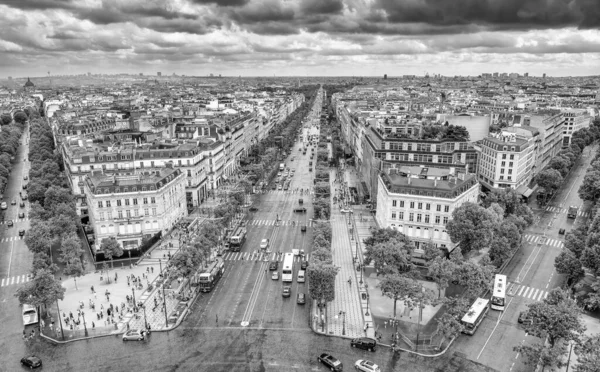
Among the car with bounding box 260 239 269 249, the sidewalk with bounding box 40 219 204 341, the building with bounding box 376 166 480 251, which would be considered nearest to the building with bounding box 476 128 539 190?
the building with bounding box 376 166 480 251

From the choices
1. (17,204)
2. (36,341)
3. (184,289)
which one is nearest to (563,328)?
(184,289)

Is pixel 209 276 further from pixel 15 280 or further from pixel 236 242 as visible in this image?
pixel 15 280

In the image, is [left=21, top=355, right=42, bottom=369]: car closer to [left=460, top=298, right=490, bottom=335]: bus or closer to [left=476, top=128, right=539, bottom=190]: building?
[left=460, top=298, right=490, bottom=335]: bus

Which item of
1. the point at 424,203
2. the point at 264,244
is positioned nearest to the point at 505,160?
the point at 424,203

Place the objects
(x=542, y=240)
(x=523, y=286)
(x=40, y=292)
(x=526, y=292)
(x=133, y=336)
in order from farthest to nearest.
A: (x=542, y=240) → (x=523, y=286) → (x=526, y=292) → (x=40, y=292) → (x=133, y=336)

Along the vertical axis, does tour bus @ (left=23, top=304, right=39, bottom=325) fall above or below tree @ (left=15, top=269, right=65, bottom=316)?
below

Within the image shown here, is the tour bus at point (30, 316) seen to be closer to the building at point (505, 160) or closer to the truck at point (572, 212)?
the building at point (505, 160)

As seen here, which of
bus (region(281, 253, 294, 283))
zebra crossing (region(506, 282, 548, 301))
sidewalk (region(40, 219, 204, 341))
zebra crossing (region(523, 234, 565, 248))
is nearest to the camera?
sidewalk (region(40, 219, 204, 341))

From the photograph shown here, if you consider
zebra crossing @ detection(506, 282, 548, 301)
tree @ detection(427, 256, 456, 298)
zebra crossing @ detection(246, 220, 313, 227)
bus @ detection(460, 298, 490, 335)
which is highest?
tree @ detection(427, 256, 456, 298)
